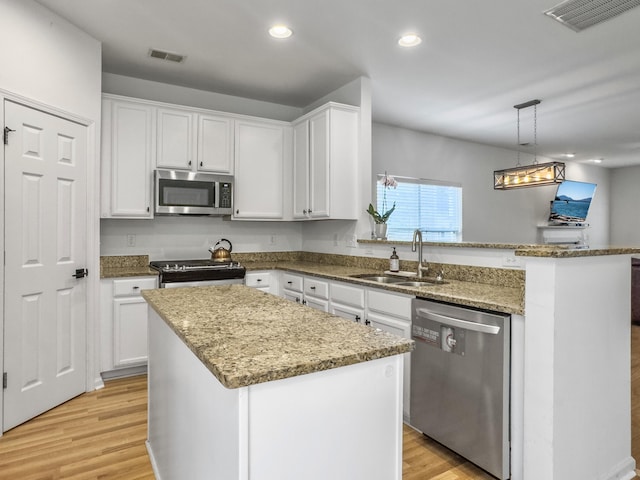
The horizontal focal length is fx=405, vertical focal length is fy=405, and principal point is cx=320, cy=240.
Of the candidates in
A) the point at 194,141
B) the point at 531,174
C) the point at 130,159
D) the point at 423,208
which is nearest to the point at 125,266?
the point at 130,159

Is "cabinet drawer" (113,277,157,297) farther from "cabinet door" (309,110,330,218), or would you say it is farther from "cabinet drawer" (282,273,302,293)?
"cabinet door" (309,110,330,218)

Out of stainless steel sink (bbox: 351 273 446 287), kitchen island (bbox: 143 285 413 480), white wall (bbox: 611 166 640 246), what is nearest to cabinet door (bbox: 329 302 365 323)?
stainless steel sink (bbox: 351 273 446 287)

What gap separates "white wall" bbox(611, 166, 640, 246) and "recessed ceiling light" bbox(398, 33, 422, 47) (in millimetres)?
7886

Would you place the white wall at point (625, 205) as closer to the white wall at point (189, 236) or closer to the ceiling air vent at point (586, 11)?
the ceiling air vent at point (586, 11)

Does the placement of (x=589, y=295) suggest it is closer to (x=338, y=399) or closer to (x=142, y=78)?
(x=338, y=399)

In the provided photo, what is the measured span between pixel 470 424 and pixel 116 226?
3.37 m

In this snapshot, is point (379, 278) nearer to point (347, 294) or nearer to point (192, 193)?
point (347, 294)

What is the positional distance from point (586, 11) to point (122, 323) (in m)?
4.04

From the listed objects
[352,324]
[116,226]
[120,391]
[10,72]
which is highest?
[10,72]

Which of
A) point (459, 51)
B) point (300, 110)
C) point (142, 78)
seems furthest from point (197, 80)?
point (459, 51)

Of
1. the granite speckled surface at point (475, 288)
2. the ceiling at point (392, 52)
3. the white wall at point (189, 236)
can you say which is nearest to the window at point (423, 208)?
the ceiling at point (392, 52)

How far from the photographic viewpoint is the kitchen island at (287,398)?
94 centimetres

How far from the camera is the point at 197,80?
13.0 feet

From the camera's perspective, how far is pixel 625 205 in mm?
8633
